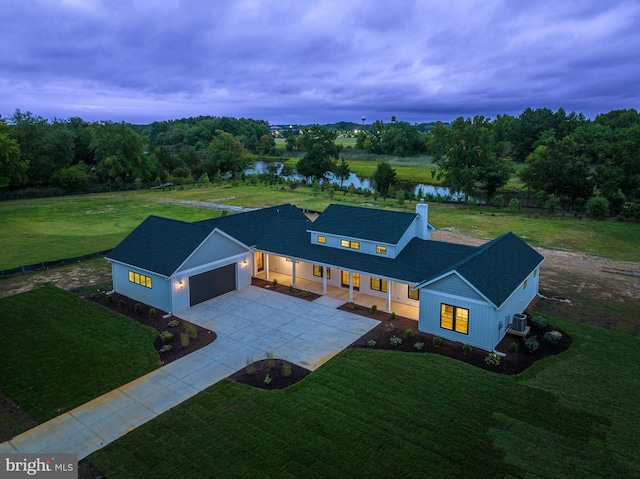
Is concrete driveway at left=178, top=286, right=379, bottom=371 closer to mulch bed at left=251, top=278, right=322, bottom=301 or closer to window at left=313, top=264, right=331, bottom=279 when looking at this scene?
mulch bed at left=251, top=278, right=322, bottom=301

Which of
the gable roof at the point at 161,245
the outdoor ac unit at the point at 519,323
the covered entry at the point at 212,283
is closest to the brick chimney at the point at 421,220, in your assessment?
the outdoor ac unit at the point at 519,323

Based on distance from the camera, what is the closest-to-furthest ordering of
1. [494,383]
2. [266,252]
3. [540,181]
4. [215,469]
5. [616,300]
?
[215,469], [494,383], [616,300], [266,252], [540,181]

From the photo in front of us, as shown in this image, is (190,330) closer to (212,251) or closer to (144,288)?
(212,251)

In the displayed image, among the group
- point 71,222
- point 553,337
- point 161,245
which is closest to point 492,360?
point 553,337

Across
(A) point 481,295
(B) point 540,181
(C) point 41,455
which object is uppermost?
(B) point 540,181

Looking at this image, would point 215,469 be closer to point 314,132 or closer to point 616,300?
point 616,300

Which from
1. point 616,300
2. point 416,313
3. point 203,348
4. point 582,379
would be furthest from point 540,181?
point 203,348
